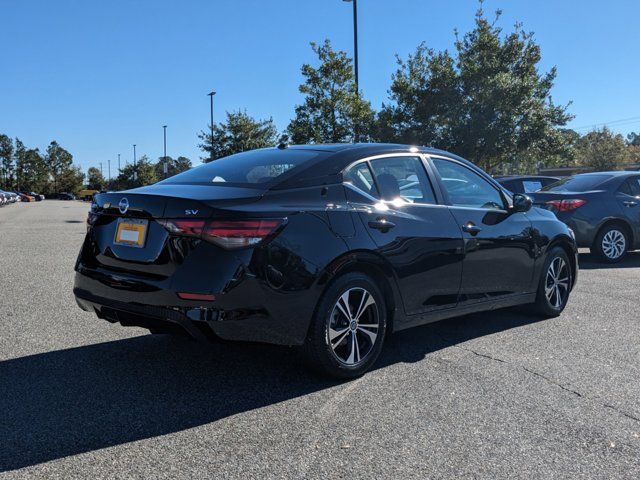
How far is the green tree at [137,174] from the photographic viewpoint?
75000 mm

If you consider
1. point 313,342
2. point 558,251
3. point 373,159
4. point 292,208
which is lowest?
point 313,342

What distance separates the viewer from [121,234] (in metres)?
3.85

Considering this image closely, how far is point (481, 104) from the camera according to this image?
21.8 metres

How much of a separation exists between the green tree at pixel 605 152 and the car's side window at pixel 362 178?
62499mm

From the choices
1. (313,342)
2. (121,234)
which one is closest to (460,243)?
(313,342)

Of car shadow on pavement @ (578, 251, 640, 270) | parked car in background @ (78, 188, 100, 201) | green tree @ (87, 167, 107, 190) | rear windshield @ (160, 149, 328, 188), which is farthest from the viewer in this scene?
green tree @ (87, 167, 107, 190)

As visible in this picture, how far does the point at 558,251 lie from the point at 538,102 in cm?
1805

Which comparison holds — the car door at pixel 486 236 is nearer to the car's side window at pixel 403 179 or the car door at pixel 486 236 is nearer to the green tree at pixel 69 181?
the car's side window at pixel 403 179

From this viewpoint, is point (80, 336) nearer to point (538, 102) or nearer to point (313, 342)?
point (313, 342)

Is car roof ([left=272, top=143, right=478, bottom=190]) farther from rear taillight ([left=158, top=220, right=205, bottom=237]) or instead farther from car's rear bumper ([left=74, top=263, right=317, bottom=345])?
car's rear bumper ([left=74, top=263, right=317, bottom=345])

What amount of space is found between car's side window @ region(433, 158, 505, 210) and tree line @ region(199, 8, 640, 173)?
1690cm

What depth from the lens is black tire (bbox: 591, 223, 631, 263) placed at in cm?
973

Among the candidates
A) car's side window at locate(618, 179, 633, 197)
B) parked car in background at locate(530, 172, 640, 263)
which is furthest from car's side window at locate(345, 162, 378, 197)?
car's side window at locate(618, 179, 633, 197)

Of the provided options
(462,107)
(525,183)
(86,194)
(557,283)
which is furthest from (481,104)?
(86,194)
